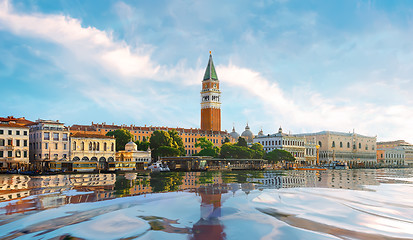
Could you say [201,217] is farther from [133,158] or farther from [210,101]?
[210,101]

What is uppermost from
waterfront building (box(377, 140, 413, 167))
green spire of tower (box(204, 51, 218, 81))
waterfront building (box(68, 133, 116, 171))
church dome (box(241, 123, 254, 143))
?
green spire of tower (box(204, 51, 218, 81))

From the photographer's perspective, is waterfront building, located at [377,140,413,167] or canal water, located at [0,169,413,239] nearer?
canal water, located at [0,169,413,239]

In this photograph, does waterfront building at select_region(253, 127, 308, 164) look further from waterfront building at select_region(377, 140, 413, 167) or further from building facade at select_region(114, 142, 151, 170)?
building facade at select_region(114, 142, 151, 170)

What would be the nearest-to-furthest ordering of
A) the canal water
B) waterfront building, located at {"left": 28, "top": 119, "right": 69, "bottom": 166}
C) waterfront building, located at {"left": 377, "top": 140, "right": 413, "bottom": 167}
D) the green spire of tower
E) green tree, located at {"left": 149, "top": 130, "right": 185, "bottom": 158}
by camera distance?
1. the canal water
2. waterfront building, located at {"left": 28, "top": 119, "right": 69, "bottom": 166}
3. green tree, located at {"left": 149, "top": 130, "right": 185, "bottom": 158}
4. the green spire of tower
5. waterfront building, located at {"left": 377, "top": 140, "right": 413, "bottom": 167}

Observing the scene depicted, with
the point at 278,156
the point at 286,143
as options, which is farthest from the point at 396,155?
the point at 278,156

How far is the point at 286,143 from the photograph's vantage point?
11850cm

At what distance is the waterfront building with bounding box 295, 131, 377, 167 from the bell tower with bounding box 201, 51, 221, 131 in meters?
34.1

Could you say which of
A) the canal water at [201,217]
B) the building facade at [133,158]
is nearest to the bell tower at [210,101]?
the building facade at [133,158]

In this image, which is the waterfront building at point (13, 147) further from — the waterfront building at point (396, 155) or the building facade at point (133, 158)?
the waterfront building at point (396, 155)

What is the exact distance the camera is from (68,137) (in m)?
68.5

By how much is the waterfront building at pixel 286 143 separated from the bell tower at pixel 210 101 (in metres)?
23.4

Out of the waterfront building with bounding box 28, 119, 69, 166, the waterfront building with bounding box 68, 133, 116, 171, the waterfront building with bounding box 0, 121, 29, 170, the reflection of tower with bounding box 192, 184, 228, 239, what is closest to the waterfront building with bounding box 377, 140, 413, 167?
the waterfront building with bounding box 68, 133, 116, 171

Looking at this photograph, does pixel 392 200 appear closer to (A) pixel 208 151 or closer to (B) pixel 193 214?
(B) pixel 193 214

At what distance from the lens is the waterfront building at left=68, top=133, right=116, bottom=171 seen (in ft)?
225
